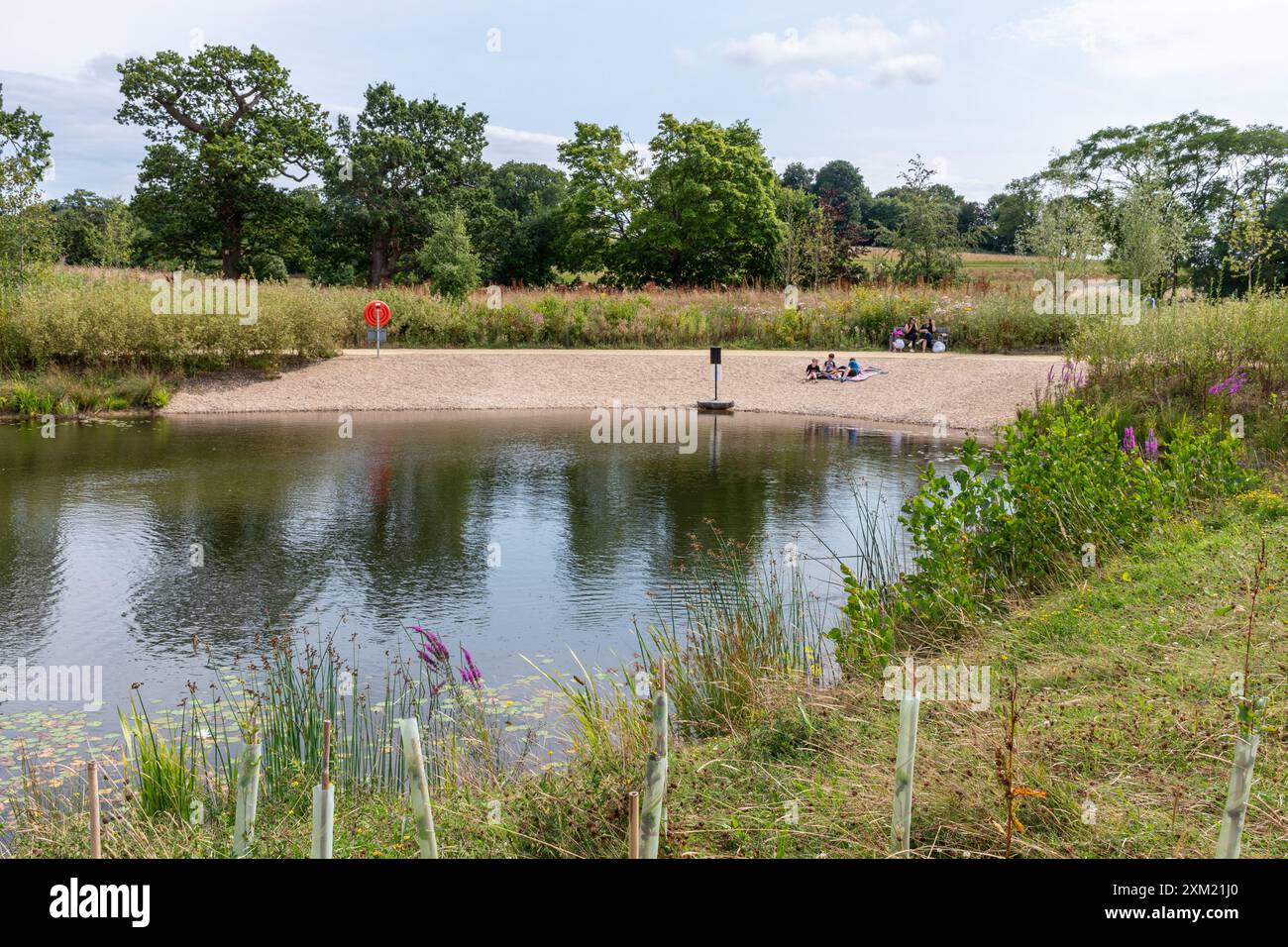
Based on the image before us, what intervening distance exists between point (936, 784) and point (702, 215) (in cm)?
4538

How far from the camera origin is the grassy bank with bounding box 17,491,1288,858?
12.6 ft

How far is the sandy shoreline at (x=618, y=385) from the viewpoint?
76.3ft

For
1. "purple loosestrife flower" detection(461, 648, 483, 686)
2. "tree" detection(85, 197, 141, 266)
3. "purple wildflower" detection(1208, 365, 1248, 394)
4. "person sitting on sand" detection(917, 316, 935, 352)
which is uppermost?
"tree" detection(85, 197, 141, 266)

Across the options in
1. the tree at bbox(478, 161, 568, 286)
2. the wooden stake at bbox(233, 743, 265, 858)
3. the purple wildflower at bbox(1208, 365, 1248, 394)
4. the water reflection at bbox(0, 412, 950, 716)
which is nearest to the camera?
the wooden stake at bbox(233, 743, 265, 858)

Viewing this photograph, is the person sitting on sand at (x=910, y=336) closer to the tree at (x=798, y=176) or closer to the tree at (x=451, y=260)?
the tree at (x=451, y=260)

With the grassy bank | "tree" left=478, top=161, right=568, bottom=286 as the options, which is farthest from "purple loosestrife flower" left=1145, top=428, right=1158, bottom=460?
"tree" left=478, top=161, right=568, bottom=286

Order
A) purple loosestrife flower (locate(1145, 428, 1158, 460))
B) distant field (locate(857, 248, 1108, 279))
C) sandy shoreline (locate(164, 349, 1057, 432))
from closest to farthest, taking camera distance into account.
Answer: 1. purple loosestrife flower (locate(1145, 428, 1158, 460))
2. sandy shoreline (locate(164, 349, 1057, 432))
3. distant field (locate(857, 248, 1108, 279))

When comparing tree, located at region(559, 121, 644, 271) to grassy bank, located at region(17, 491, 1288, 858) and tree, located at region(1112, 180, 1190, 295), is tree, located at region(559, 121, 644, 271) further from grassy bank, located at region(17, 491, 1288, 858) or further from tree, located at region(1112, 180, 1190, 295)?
grassy bank, located at region(17, 491, 1288, 858)

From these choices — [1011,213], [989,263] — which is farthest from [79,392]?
[1011,213]

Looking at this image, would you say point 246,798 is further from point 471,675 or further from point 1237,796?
point 1237,796

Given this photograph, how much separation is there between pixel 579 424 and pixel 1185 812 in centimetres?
1801

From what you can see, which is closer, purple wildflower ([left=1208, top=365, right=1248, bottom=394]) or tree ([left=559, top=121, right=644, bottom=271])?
purple wildflower ([left=1208, top=365, right=1248, bottom=394])

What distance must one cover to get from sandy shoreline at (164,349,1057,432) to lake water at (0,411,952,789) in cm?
352

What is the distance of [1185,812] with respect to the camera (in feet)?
12.8
